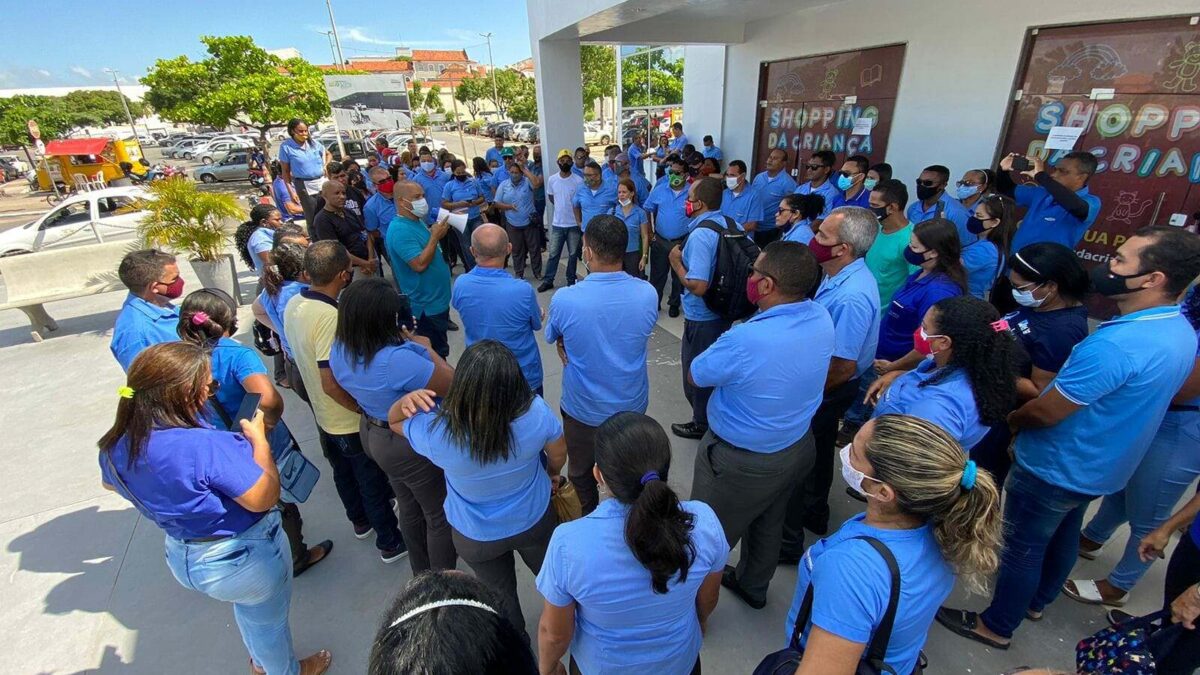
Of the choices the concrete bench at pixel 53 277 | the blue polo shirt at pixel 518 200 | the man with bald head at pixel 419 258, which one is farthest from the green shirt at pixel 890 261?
the concrete bench at pixel 53 277

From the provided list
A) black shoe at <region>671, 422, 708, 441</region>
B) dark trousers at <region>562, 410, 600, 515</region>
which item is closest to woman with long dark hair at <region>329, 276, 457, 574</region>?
dark trousers at <region>562, 410, 600, 515</region>

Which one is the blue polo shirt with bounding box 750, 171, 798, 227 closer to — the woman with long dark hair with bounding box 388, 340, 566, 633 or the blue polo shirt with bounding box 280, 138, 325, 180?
the woman with long dark hair with bounding box 388, 340, 566, 633

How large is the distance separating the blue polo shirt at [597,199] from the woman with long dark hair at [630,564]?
16.9 ft

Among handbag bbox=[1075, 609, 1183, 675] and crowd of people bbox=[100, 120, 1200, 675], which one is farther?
handbag bbox=[1075, 609, 1183, 675]

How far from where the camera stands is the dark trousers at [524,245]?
7174 mm

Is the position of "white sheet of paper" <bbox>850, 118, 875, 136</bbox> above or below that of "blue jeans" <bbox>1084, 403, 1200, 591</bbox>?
above

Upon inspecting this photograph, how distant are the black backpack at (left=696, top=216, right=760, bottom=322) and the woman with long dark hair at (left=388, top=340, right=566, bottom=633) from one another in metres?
1.73

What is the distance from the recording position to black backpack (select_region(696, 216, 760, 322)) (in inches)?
127

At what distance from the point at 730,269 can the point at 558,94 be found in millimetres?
6143

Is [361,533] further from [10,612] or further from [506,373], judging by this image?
[506,373]

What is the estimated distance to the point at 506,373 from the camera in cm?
170

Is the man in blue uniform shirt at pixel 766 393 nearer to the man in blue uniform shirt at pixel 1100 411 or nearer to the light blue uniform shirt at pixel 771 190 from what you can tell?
the man in blue uniform shirt at pixel 1100 411

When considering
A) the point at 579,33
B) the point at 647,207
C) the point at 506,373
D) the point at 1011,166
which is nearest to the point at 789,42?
the point at 579,33

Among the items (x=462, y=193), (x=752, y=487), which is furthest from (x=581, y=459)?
(x=462, y=193)
